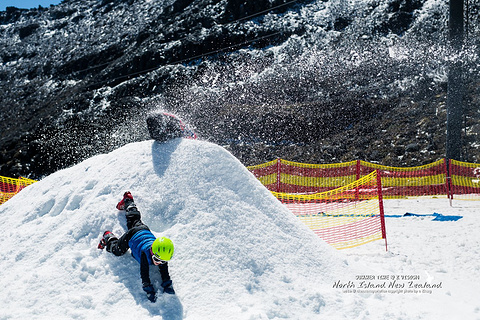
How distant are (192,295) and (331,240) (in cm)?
399

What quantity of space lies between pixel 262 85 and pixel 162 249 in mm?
29659

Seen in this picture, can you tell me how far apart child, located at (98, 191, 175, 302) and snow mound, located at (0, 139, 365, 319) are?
0.43 feet

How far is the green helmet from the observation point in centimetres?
390

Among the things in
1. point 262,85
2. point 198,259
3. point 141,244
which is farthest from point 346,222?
point 262,85

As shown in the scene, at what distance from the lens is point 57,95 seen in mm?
43188

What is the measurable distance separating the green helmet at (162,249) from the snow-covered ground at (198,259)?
1.52 ft

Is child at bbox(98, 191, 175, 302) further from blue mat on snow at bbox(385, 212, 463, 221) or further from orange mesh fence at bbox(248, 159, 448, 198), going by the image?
orange mesh fence at bbox(248, 159, 448, 198)

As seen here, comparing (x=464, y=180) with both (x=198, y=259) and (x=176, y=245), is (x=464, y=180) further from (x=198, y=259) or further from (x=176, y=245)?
(x=176, y=245)

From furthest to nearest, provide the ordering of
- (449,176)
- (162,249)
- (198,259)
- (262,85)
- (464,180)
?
(262,85), (464,180), (449,176), (198,259), (162,249)

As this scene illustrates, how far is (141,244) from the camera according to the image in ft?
13.6

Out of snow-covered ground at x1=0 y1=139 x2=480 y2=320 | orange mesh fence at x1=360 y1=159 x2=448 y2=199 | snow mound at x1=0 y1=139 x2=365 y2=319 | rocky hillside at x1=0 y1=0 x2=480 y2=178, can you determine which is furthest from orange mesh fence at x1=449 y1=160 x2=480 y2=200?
snow mound at x1=0 y1=139 x2=365 y2=319

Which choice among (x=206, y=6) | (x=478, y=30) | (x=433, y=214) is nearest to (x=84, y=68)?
(x=206, y=6)

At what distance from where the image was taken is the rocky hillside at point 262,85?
23125 mm

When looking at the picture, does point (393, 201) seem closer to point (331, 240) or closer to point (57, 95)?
point (331, 240)
